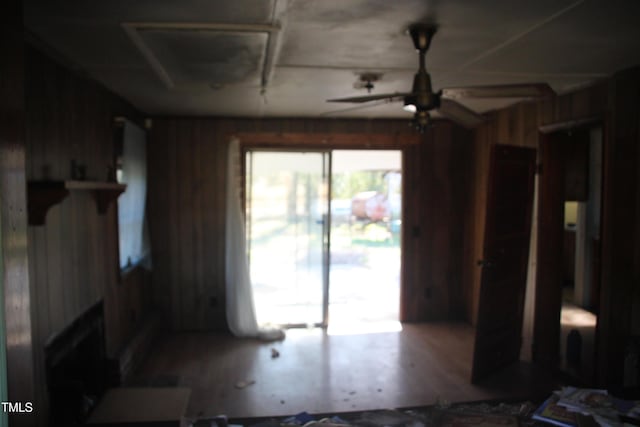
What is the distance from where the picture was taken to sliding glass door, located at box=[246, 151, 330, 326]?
4.75 m

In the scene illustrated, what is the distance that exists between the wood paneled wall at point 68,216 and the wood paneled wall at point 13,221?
1.23 m

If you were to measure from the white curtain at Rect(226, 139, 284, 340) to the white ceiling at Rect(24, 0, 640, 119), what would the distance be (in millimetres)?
1250

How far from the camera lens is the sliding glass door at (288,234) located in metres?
4.75

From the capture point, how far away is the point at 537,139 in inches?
145

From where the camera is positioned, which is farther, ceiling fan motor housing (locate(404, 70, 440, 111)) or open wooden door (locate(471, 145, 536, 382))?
open wooden door (locate(471, 145, 536, 382))

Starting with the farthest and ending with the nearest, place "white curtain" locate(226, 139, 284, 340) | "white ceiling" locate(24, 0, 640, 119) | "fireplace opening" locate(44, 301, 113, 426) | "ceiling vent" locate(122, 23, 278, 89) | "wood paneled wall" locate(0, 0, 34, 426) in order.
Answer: "white curtain" locate(226, 139, 284, 340) → "fireplace opening" locate(44, 301, 113, 426) → "ceiling vent" locate(122, 23, 278, 89) → "white ceiling" locate(24, 0, 640, 119) → "wood paneled wall" locate(0, 0, 34, 426)

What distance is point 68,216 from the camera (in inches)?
104

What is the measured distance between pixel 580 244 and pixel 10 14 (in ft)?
16.9

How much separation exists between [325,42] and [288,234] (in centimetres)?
278

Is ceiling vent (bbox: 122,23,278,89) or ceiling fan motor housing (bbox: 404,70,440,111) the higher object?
ceiling vent (bbox: 122,23,278,89)

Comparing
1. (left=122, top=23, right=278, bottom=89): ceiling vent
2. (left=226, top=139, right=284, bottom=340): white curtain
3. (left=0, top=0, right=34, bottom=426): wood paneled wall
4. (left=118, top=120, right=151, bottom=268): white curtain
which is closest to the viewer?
(left=0, top=0, right=34, bottom=426): wood paneled wall

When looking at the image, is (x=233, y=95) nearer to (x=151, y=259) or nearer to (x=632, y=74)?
(x=151, y=259)

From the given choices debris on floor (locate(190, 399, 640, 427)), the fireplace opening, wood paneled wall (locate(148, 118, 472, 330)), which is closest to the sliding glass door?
wood paneled wall (locate(148, 118, 472, 330))

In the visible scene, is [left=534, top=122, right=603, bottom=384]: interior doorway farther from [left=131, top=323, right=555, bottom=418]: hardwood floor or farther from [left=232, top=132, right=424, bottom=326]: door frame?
[left=232, top=132, right=424, bottom=326]: door frame
